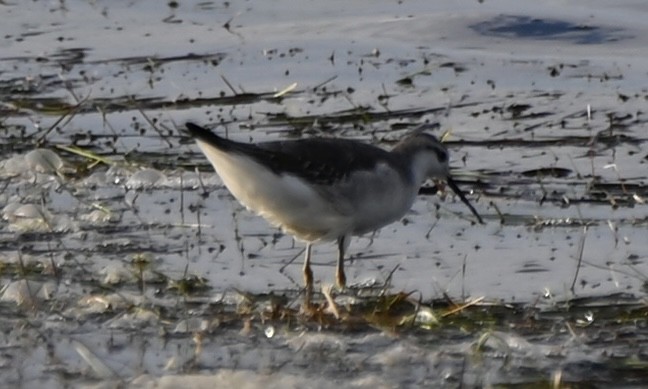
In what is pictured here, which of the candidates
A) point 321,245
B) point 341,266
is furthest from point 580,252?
point 321,245

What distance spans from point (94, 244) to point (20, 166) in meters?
1.67

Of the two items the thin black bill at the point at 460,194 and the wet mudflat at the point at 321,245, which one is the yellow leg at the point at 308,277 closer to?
the wet mudflat at the point at 321,245

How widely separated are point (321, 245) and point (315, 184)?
3.45 feet

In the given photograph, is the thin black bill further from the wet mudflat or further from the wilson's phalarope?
the wilson's phalarope

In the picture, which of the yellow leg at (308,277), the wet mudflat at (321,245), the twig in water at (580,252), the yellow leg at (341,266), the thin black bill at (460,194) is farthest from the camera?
the thin black bill at (460,194)

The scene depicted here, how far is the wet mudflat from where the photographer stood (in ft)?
22.1

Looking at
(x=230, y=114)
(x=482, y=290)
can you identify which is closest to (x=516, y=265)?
(x=482, y=290)

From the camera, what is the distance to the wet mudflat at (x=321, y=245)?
675 centimetres

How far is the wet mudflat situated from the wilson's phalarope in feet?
0.80

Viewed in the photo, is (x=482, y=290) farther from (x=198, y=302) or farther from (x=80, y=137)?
(x=80, y=137)

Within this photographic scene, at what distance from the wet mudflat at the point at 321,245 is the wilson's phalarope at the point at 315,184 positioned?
244 mm

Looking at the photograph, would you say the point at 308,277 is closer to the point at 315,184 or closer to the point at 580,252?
the point at 315,184

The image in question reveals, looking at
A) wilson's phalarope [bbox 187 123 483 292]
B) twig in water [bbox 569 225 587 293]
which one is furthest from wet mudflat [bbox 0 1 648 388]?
wilson's phalarope [bbox 187 123 483 292]

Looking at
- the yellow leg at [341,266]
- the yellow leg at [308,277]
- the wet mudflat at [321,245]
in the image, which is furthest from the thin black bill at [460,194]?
the yellow leg at [308,277]
